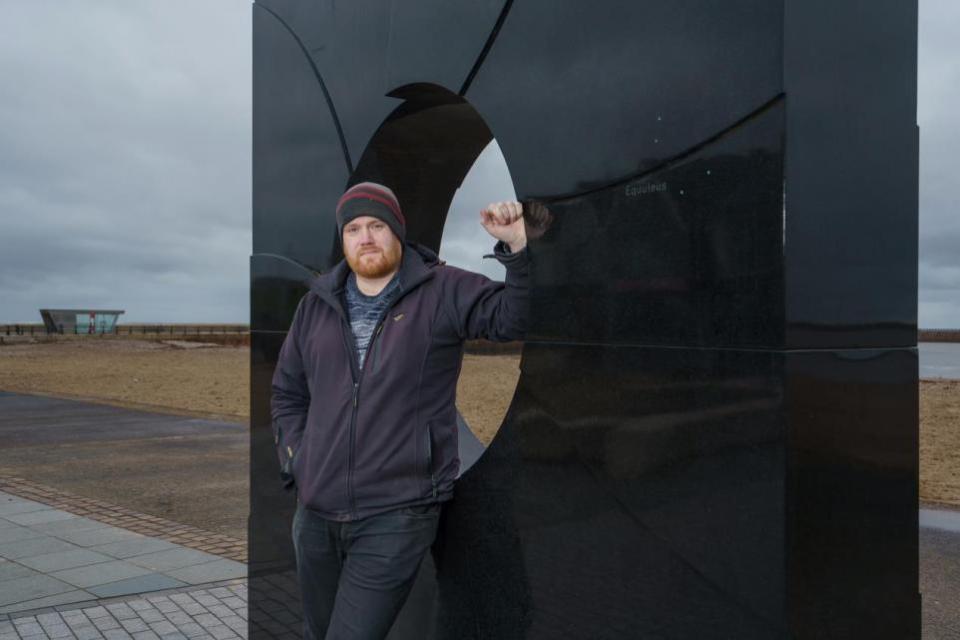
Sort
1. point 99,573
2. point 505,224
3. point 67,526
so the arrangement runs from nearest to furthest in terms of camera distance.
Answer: point 505,224
point 99,573
point 67,526

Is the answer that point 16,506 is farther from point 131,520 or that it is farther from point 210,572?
point 210,572

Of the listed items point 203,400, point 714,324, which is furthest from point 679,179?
point 203,400

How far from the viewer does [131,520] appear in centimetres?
732

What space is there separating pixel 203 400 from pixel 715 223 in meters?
16.9

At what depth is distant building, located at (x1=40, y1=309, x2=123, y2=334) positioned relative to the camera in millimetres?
61531

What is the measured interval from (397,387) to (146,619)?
320 cm

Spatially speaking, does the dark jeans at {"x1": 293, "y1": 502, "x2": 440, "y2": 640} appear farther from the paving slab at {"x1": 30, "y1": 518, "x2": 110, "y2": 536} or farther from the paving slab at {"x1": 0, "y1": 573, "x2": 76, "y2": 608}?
the paving slab at {"x1": 30, "y1": 518, "x2": 110, "y2": 536}

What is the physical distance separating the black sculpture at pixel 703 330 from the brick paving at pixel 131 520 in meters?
3.93

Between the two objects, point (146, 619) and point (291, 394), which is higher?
point (291, 394)

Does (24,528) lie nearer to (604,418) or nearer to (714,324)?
(604,418)

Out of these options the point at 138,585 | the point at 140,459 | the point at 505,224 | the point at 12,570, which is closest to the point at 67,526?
the point at 12,570

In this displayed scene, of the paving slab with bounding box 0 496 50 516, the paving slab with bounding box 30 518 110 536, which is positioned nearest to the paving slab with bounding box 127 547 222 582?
the paving slab with bounding box 30 518 110 536

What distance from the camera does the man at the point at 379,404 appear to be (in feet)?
8.32

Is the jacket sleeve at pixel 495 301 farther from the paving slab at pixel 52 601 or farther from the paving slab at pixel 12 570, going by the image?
the paving slab at pixel 12 570
